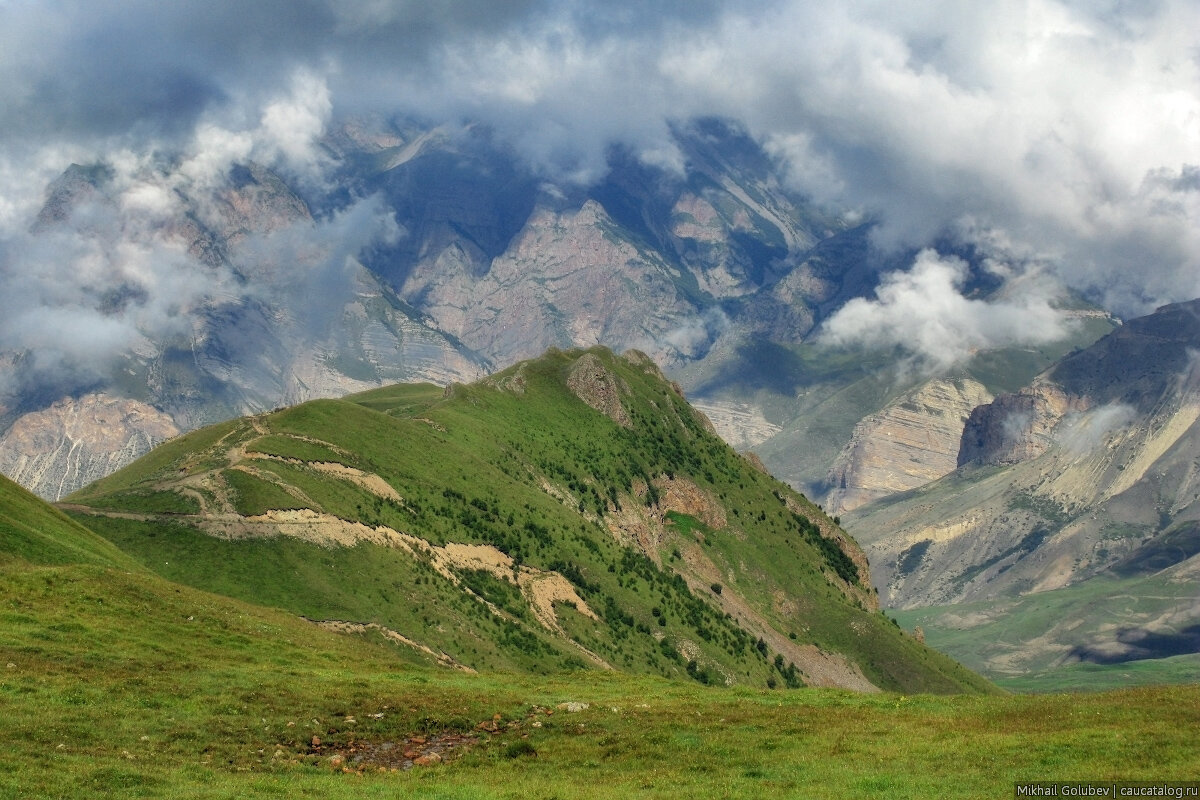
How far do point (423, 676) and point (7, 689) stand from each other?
29.7m

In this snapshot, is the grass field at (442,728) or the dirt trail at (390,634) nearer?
the grass field at (442,728)

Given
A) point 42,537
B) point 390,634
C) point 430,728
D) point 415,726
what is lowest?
point 430,728

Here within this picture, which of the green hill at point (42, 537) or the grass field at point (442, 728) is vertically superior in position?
the green hill at point (42, 537)

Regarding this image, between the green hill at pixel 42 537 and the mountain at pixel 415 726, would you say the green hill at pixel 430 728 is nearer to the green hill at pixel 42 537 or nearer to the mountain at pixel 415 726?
the mountain at pixel 415 726

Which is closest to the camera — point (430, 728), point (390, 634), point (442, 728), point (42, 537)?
point (430, 728)

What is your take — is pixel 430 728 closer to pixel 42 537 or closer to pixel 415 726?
pixel 415 726

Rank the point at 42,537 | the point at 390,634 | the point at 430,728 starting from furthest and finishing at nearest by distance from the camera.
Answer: the point at 390,634 < the point at 42,537 < the point at 430,728

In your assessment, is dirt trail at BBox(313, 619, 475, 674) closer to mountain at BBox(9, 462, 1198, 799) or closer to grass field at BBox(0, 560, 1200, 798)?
mountain at BBox(9, 462, 1198, 799)

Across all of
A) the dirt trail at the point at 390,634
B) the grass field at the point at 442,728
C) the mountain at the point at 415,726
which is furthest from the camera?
the dirt trail at the point at 390,634

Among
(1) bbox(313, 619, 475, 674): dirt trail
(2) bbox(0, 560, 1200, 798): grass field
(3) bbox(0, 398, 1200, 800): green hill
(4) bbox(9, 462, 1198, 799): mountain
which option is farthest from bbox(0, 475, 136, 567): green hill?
(1) bbox(313, 619, 475, 674): dirt trail

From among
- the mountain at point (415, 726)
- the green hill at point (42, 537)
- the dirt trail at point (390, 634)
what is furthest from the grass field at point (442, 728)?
the dirt trail at point (390, 634)

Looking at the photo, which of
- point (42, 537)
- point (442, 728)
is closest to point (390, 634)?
point (42, 537)

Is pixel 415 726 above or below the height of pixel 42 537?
below

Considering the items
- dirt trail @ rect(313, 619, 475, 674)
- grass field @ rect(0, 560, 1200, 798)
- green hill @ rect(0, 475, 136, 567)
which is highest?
green hill @ rect(0, 475, 136, 567)
